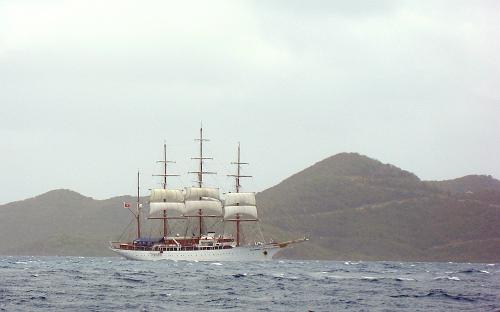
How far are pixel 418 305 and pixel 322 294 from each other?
9.87 meters

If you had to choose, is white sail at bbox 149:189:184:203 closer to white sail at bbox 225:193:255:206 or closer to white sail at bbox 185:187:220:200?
white sail at bbox 185:187:220:200

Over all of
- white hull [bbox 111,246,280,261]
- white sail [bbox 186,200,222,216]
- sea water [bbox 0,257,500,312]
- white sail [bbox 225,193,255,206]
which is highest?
white sail [bbox 225,193,255,206]

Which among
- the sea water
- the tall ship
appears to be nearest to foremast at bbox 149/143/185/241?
the tall ship

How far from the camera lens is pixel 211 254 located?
157m

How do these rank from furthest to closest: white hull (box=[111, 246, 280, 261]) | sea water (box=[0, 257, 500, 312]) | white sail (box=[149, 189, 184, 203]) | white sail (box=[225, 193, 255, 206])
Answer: white sail (box=[149, 189, 184, 203]) < white sail (box=[225, 193, 255, 206]) < white hull (box=[111, 246, 280, 261]) < sea water (box=[0, 257, 500, 312])

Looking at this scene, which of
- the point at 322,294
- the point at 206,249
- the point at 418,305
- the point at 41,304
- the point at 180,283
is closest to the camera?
the point at 41,304

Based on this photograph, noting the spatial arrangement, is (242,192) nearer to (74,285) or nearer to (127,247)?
(127,247)

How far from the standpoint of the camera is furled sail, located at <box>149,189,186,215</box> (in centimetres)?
17562

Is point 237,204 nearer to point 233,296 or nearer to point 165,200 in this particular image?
point 165,200

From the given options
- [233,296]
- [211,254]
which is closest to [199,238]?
[211,254]

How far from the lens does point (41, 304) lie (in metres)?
49.6

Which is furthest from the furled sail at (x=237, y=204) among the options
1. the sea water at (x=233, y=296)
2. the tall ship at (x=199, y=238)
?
the sea water at (x=233, y=296)

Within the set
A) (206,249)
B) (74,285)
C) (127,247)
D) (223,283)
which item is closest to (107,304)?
(74,285)

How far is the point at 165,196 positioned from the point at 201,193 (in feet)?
28.0
